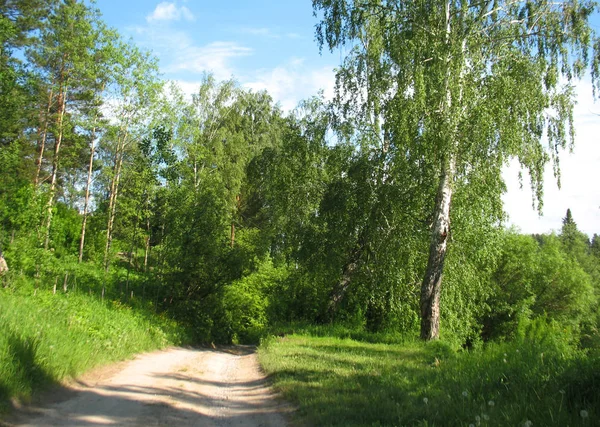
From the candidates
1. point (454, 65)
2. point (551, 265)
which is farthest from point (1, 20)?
point (551, 265)

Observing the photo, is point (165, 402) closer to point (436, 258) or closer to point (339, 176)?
point (436, 258)

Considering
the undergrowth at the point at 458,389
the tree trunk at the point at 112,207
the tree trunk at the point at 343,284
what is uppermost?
the tree trunk at the point at 112,207

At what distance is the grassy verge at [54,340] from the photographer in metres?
6.88

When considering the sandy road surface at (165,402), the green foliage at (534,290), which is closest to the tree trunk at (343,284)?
the sandy road surface at (165,402)

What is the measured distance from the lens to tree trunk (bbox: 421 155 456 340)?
44.6 feet

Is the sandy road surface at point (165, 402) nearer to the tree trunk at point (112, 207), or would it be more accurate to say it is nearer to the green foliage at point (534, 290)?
the tree trunk at point (112, 207)

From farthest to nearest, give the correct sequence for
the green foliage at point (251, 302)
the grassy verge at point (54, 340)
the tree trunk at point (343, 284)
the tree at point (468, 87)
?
the green foliage at point (251, 302), the tree trunk at point (343, 284), the tree at point (468, 87), the grassy verge at point (54, 340)

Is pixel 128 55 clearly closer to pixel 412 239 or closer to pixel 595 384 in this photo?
pixel 412 239

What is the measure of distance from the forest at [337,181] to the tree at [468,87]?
6cm

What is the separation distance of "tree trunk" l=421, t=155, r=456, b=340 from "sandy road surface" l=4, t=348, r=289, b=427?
5.61 meters

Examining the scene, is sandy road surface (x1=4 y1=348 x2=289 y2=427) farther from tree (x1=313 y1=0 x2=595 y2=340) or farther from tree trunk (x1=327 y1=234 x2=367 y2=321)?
tree trunk (x1=327 y1=234 x2=367 y2=321)

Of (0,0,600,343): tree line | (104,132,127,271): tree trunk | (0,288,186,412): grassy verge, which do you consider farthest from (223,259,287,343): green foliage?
(0,288,186,412): grassy verge

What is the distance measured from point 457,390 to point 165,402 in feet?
14.1

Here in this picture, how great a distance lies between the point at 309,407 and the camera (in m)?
6.54
